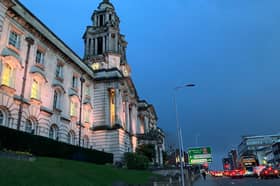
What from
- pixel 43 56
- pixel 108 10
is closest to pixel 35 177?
pixel 43 56

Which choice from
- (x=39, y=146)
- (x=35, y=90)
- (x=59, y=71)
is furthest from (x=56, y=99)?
(x=39, y=146)

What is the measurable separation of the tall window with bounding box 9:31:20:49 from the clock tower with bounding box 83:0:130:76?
69.7 feet

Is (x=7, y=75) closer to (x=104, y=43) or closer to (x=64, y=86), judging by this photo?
(x=64, y=86)

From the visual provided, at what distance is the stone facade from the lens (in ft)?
81.1

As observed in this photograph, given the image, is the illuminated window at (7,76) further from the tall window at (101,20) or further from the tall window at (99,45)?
the tall window at (101,20)

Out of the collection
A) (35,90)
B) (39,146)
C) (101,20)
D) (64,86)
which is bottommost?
(39,146)

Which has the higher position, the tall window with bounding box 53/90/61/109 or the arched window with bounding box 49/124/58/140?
the tall window with bounding box 53/90/61/109

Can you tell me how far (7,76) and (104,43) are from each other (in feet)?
99.9

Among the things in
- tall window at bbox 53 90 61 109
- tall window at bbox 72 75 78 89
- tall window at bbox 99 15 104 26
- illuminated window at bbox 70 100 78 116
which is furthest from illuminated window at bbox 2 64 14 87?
tall window at bbox 99 15 104 26

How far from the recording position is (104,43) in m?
52.8

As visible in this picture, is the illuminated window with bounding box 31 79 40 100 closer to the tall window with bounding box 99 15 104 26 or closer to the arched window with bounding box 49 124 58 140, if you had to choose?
the arched window with bounding box 49 124 58 140

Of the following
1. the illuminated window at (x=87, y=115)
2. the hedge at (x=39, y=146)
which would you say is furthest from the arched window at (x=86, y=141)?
the hedge at (x=39, y=146)

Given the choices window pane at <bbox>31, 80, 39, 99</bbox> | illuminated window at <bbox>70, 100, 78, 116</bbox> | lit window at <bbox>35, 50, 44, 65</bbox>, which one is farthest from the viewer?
illuminated window at <bbox>70, 100, 78, 116</bbox>

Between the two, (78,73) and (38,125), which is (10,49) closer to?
(38,125)
